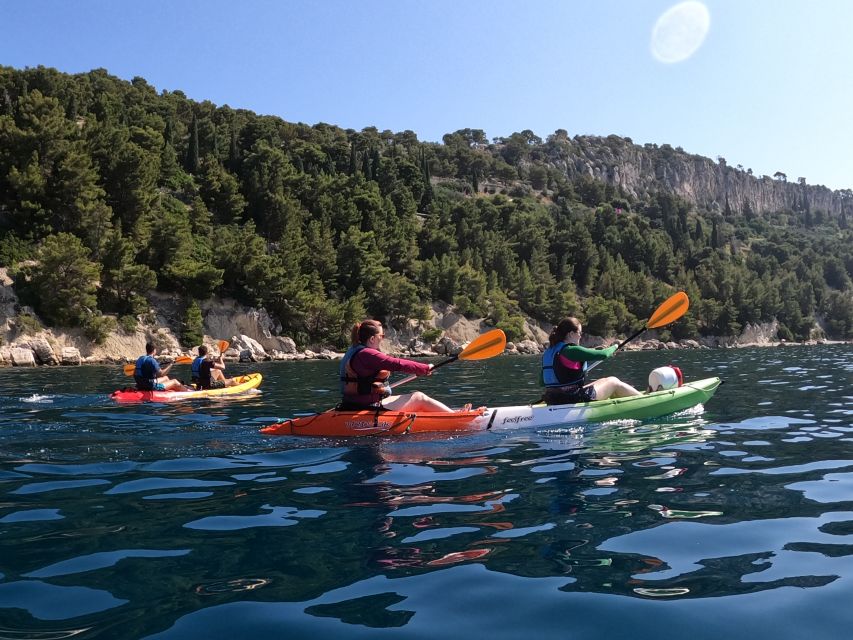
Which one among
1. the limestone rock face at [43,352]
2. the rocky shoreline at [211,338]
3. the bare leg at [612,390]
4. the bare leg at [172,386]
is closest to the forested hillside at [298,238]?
the rocky shoreline at [211,338]

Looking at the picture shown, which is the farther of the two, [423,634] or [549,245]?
[549,245]

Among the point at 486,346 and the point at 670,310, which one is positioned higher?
the point at 670,310

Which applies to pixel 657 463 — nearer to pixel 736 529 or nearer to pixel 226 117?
pixel 736 529

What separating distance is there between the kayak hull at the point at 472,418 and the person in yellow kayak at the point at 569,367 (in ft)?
1.14

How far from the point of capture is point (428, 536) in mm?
4656

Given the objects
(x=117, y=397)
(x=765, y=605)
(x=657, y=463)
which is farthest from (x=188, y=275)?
(x=765, y=605)

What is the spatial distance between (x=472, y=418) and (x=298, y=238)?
169 feet

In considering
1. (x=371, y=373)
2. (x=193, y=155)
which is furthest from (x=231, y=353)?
(x=371, y=373)

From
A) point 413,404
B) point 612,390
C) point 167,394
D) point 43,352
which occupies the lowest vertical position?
point 612,390

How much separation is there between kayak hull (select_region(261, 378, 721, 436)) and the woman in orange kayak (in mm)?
253

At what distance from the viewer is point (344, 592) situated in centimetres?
363

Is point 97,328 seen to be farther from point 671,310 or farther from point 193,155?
point 671,310

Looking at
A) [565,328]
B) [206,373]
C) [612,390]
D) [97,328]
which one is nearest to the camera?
[565,328]

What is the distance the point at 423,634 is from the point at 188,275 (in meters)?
48.0
